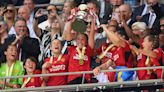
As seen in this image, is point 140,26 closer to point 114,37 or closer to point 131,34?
point 131,34

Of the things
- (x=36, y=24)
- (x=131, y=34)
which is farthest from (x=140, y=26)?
(x=36, y=24)

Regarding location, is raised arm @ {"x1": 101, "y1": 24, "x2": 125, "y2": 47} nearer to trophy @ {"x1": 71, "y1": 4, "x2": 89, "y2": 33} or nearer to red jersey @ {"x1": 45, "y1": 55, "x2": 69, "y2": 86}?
trophy @ {"x1": 71, "y1": 4, "x2": 89, "y2": 33}

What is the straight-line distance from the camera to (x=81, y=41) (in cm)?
1498

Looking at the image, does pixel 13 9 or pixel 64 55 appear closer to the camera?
pixel 64 55

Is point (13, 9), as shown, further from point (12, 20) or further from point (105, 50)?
point (105, 50)

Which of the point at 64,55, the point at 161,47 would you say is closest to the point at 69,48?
the point at 64,55

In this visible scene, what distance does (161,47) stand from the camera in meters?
15.1

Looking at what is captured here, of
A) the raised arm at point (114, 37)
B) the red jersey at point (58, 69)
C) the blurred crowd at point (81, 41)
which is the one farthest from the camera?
the red jersey at point (58, 69)

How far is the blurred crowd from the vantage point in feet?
48.3

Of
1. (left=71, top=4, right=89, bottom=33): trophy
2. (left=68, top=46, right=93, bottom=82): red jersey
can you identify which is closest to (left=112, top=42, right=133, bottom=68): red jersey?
(left=68, top=46, right=93, bottom=82): red jersey

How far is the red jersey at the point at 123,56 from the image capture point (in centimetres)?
1476

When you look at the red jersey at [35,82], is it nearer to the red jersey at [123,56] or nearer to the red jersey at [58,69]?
the red jersey at [58,69]

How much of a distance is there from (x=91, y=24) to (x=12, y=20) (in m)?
2.18

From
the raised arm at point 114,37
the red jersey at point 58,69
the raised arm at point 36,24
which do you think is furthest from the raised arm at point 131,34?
the raised arm at point 36,24
